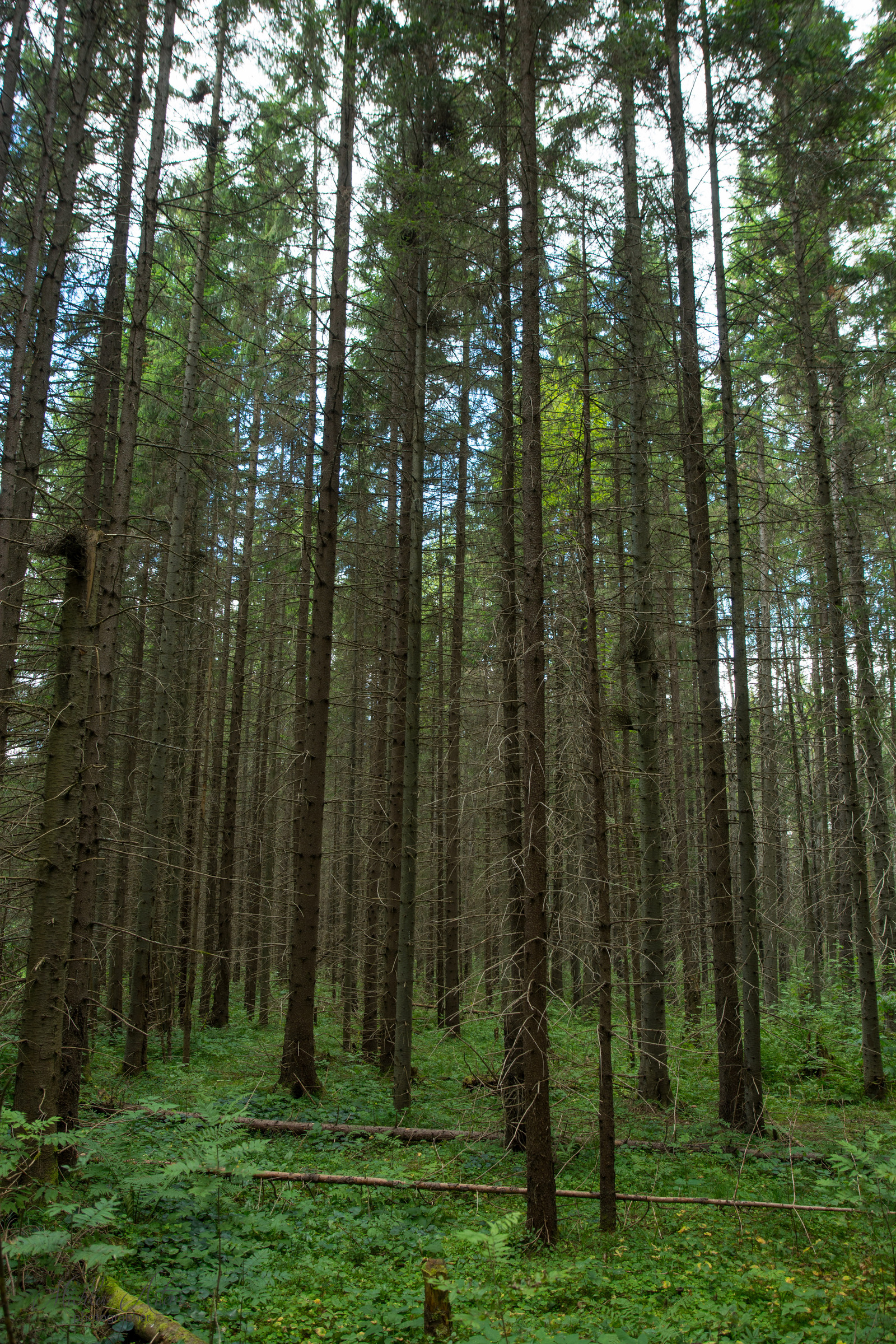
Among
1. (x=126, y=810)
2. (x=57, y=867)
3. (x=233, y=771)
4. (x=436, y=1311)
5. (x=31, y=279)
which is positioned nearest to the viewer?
(x=436, y=1311)

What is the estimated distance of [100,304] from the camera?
11.4 metres

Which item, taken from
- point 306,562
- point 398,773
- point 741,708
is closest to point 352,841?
point 306,562

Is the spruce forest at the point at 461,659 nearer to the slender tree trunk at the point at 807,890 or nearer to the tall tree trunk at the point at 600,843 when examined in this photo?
the tall tree trunk at the point at 600,843

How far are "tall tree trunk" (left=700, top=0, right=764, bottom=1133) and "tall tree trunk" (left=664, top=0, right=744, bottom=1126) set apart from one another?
0.18 m

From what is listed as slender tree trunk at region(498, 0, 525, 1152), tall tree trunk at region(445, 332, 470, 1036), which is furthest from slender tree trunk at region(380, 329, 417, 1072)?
slender tree trunk at region(498, 0, 525, 1152)

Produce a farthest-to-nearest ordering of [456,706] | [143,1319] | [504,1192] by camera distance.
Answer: [456,706] → [504,1192] → [143,1319]

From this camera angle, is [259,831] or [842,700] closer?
[842,700]

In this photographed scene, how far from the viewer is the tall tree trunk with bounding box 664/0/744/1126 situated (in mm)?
8414

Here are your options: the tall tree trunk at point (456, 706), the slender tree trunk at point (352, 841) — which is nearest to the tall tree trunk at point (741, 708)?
the tall tree trunk at point (456, 706)

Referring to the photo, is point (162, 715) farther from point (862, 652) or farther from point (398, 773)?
point (862, 652)

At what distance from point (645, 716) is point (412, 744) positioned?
3.17 metres

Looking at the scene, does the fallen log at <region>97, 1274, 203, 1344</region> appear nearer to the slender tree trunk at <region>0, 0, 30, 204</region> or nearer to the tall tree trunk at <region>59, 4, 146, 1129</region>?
the tall tree trunk at <region>59, 4, 146, 1129</region>

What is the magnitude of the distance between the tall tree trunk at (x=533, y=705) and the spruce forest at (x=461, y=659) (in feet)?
0.13

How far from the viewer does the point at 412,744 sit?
389 inches
